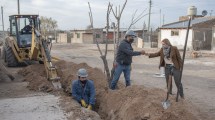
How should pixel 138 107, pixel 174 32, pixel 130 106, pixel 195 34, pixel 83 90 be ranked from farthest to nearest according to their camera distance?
pixel 174 32 → pixel 195 34 → pixel 83 90 → pixel 130 106 → pixel 138 107

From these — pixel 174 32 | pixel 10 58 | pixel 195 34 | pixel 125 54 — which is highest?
pixel 174 32

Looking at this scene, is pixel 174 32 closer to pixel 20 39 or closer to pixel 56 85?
pixel 20 39

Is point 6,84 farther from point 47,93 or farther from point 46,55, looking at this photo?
point 47,93

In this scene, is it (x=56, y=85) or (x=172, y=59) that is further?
(x=56, y=85)

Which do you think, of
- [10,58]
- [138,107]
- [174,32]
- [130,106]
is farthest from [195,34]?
[138,107]

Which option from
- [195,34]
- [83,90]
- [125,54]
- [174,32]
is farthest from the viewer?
[174,32]

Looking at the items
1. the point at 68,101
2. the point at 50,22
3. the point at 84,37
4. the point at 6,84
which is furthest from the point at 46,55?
the point at 50,22

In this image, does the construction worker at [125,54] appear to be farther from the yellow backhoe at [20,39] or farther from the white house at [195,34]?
the white house at [195,34]

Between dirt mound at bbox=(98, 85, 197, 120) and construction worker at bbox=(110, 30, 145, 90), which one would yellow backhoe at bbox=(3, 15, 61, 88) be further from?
dirt mound at bbox=(98, 85, 197, 120)

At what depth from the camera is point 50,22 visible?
74.1 metres

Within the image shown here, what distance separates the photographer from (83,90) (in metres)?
7.94

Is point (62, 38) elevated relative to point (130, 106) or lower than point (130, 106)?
elevated

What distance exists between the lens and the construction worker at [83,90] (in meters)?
7.73

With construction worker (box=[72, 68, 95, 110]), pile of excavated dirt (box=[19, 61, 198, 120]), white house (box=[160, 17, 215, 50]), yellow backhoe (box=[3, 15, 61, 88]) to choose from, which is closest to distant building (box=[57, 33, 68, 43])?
white house (box=[160, 17, 215, 50])
